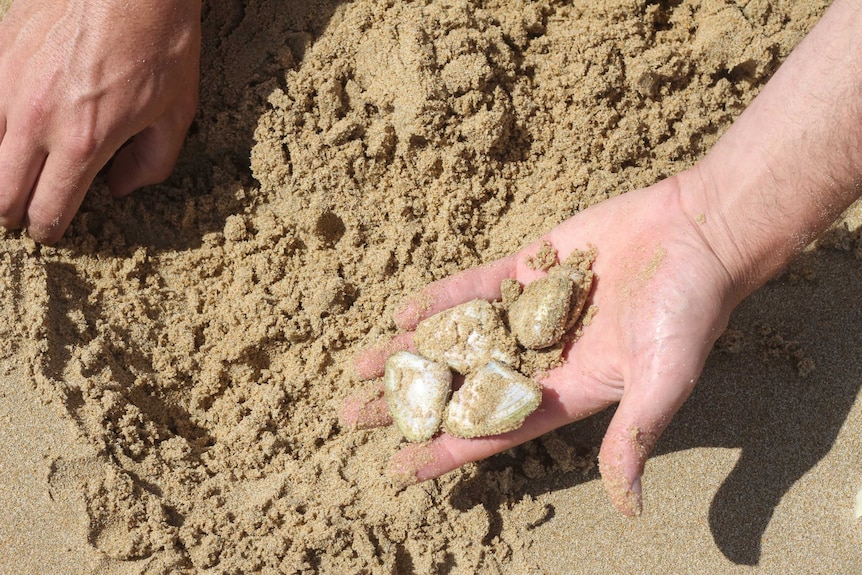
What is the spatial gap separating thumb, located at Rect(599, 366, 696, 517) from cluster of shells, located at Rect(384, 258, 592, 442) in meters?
0.27

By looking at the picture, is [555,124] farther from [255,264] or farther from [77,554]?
[77,554]

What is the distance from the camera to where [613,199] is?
250cm

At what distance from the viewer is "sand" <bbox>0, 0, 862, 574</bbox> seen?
2330 millimetres

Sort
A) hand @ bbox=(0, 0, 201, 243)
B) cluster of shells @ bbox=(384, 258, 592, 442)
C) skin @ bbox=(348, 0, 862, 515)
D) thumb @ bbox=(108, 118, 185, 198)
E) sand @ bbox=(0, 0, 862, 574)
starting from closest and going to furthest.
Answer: skin @ bbox=(348, 0, 862, 515)
cluster of shells @ bbox=(384, 258, 592, 442)
sand @ bbox=(0, 0, 862, 574)
hand @ bbox=(0, 0, 201, 243)
thumb @ bbox=(108, 118, 185, 198)

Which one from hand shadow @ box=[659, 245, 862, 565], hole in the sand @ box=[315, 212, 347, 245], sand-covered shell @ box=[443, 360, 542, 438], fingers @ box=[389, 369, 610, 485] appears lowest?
hand shadow @ box=[659, 245, 862, 565]

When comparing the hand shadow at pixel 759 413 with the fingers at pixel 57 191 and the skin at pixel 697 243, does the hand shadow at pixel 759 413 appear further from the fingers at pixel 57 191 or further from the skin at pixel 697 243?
the fingers at pixel 57 191

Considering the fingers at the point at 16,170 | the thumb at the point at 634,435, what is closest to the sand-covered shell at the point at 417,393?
the thumb at the point at 634,435

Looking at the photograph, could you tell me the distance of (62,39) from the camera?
97.9 inches

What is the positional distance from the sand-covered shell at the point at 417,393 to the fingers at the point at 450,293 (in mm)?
182

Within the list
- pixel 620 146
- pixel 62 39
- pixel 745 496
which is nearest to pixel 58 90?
pixel 62 39

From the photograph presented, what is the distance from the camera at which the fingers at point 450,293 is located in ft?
8.18

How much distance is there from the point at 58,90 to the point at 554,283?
1.72 metres

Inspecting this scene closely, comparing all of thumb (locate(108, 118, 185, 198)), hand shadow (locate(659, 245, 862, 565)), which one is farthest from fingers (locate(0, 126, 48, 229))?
hand shadow (locate(659, 245, 862, 565))

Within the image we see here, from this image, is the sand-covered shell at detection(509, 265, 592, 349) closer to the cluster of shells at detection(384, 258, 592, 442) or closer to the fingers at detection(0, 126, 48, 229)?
the cluster of shells at detection(384, 258, 592, 442)
